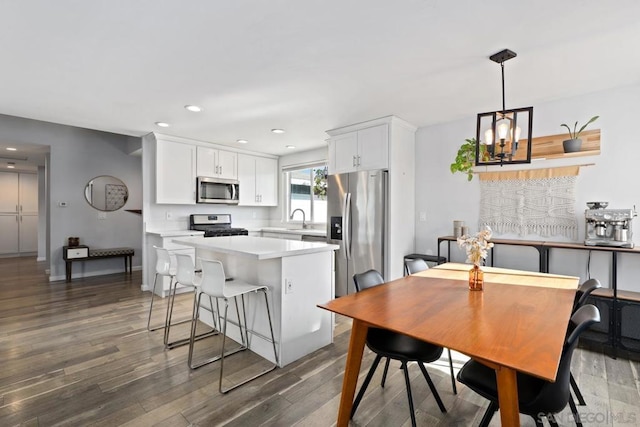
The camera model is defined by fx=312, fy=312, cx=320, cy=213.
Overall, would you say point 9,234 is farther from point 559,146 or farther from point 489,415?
point 559,146

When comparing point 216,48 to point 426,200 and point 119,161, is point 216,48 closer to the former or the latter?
point 426,200

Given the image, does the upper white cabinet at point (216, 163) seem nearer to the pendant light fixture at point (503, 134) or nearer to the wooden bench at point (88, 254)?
the wooden bench at point (88, 254)

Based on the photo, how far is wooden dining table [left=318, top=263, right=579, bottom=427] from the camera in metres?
1.12

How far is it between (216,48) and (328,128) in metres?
2.26

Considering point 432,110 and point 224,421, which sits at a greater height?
point 432,110

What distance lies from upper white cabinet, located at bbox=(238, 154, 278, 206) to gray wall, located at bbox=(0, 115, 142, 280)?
7.04ft

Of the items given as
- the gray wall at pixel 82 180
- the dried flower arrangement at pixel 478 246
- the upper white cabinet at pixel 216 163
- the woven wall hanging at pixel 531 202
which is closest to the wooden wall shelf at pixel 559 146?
the woven wall hanging at pixel 531 202

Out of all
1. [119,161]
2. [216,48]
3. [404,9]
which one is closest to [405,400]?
[404,9]

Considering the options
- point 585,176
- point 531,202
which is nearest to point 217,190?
point 531,202

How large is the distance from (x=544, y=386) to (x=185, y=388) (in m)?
2.08

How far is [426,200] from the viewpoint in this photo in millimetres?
4195

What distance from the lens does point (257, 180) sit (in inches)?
233

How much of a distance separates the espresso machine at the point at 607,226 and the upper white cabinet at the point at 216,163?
4873mm

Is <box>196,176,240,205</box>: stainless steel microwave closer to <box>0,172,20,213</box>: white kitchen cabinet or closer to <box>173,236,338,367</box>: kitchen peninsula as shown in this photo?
<box>173,236,338,367</box>: kitchen peninsula
